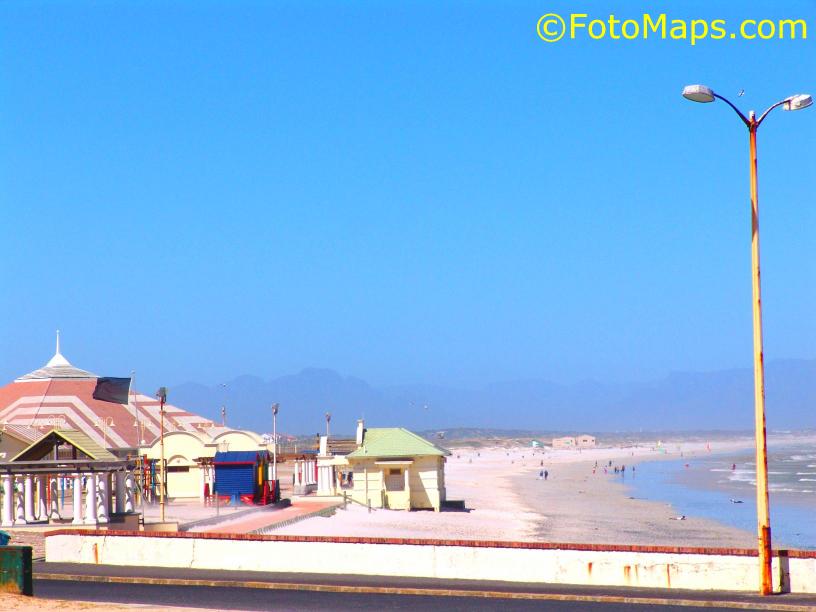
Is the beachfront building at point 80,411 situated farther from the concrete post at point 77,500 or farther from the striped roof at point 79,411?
the concrete post at point 77,500

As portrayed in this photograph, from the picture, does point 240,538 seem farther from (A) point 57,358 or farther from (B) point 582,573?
(A) point 57,358

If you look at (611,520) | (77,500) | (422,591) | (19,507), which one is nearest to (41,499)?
(19,507)

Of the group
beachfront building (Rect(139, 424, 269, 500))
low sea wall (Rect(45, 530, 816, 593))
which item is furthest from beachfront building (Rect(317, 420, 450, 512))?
low sea wall (Rect(45, 530, 816, 593))

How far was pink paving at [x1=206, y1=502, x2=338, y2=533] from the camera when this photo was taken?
126 ft

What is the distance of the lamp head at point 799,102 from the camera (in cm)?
2123

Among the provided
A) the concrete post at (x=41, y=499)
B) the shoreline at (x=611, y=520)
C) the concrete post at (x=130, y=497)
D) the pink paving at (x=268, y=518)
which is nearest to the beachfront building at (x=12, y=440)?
the concrete post at (x=130, y=497)

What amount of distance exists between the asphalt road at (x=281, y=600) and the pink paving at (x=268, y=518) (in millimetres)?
14404

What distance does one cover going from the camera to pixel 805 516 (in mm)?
65562

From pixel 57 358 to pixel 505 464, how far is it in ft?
290

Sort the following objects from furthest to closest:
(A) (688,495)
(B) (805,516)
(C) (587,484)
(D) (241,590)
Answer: (C) (587,484) → (A) (688,495) → (B) (805,516) → (D) (241,590)

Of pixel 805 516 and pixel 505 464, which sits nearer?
pixel 805 516

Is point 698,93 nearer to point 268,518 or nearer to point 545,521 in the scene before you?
point 268,518

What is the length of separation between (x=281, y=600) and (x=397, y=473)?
29.6 metres

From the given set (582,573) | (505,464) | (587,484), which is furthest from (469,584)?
(505,464)
